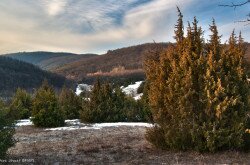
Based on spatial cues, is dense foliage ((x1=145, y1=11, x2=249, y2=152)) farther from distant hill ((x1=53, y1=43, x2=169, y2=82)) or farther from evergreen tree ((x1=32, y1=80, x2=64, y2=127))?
distant hill ((x1=53, y1=43, x2=169, y2=82))

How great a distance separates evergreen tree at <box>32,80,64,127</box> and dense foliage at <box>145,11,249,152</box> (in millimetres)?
7357

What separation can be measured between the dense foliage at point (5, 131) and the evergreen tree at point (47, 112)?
8.22 metres

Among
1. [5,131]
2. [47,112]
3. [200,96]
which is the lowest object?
[47,112]

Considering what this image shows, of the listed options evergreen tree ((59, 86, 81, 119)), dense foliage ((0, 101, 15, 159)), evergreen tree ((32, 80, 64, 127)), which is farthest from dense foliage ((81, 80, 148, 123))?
dense foliage ((0, 101, 15, 159))

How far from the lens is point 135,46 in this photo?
18775 centimetres

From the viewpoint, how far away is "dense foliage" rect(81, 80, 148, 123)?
67.5ft

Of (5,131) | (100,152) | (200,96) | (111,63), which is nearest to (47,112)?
(100,152)

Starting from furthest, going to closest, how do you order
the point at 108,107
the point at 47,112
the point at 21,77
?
the point at 21,77, the point at 108,107, the point at 47,112

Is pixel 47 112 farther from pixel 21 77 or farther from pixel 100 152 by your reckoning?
pixel 21 77

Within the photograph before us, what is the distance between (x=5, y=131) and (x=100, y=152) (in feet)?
9.07

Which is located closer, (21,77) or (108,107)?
(108,107)

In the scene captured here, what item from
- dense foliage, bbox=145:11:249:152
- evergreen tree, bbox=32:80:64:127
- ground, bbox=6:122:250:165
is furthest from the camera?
evergreen tree, bbox=32:80:64:127

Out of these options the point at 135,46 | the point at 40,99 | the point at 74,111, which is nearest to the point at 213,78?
the point at 40,99

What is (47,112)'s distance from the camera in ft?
60.3
